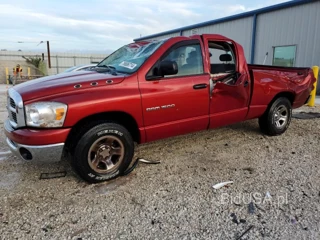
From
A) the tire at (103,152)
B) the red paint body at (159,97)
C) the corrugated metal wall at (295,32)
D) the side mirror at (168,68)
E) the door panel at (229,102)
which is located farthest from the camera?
the corrugated metal wall at (295,32)

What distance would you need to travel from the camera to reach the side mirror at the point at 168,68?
3.45m

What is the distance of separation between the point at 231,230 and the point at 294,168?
187cm

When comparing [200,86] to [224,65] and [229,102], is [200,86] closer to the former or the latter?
[229,102]

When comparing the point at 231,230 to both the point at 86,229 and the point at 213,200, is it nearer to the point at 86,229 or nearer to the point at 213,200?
the point at 213,200

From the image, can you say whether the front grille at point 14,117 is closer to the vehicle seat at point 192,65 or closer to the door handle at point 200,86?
the vehicle seat at point 192,65

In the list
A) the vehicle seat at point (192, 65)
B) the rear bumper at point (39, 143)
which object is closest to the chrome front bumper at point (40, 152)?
the rear bumper at point (39, 143)

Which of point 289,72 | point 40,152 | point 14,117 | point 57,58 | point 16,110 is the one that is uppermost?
point 57,58

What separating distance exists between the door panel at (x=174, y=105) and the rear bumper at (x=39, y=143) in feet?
3.64

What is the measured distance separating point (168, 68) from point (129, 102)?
26.9 inches

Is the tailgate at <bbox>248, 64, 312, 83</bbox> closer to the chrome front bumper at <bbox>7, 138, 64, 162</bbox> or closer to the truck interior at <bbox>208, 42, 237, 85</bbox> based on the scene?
the truck interior at <bbox>208, 42, 237, 85</bbox>

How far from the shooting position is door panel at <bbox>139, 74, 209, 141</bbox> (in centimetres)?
351

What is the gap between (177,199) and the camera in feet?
9.77

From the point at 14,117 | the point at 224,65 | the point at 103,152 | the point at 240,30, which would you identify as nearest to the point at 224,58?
the point at 224,65

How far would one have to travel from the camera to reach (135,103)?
3.38m
